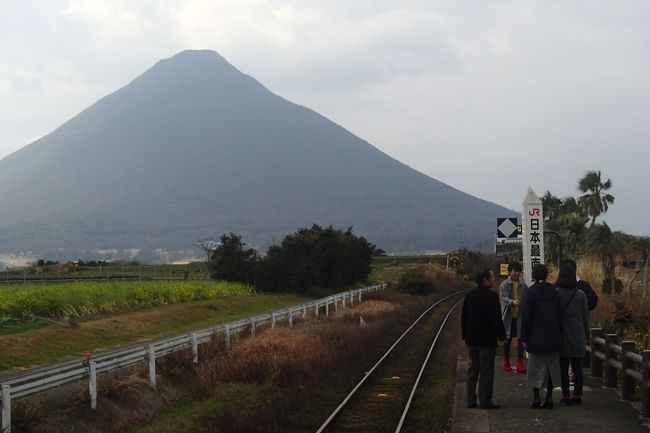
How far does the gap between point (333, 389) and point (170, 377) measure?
3.26 meters

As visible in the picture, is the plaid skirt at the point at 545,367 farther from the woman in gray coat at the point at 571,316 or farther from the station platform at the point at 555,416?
the station platform at the point at 555,416

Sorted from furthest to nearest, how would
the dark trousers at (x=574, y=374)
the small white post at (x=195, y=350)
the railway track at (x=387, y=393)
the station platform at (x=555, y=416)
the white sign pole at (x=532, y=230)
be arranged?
the small white post at (x=195, y=350), the white sign pole at (x=532, y=230), the railway track at (x=387, y=393), the dark trousers at (x=574, y=374), the station platform at (x=555, y=416)

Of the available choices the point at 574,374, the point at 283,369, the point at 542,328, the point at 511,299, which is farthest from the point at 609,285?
the point at 542,328

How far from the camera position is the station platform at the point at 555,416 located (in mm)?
9578

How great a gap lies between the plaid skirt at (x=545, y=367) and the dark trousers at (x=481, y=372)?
50 centimetres

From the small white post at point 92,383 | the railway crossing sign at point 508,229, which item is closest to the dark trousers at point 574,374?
the railway crossing sign at point 508,229

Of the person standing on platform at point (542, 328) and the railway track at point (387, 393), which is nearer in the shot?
the person standing on platform at point (542, 328)

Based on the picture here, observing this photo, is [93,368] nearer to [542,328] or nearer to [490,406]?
[490,406]

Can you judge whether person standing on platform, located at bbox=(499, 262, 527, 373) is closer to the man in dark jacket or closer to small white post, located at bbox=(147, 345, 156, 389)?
the man in dark jacket

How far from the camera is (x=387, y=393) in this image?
13.6 meters

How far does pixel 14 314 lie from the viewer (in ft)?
78.5

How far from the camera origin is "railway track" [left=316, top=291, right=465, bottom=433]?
35.9 ft

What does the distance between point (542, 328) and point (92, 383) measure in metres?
6.31

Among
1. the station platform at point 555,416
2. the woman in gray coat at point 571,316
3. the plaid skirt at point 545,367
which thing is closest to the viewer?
the station platform at point 555,416
